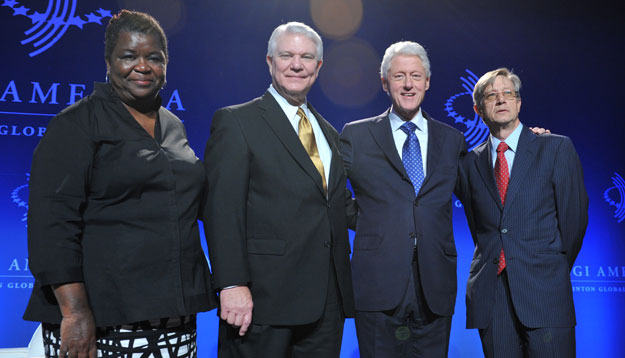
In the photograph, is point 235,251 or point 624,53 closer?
point 235,251

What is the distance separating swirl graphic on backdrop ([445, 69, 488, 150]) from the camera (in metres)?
4.00

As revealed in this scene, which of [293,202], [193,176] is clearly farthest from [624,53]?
[193,176]

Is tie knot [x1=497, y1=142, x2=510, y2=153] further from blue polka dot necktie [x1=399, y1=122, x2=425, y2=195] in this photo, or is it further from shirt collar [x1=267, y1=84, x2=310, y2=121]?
shirt collar [x1=267, y1=84, x2=310, y2=121]

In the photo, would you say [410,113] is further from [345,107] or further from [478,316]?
[345,107]

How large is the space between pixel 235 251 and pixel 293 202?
0.89ft

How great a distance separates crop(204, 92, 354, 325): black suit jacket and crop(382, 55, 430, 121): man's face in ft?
2.19

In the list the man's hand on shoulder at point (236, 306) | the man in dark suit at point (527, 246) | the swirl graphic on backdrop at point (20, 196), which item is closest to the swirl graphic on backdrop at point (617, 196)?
the man in dark suit at point (527, 246)

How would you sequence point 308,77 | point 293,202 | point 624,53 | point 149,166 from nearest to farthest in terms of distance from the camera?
point 149,166 → point 293,202 → point 308,77 → point 624,53

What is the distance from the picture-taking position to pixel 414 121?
229 centimetres

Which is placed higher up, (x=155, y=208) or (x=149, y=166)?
(x=149, y=166)

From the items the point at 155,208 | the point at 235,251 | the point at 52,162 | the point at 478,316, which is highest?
the point at 52,162

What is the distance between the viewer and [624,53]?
168 inches

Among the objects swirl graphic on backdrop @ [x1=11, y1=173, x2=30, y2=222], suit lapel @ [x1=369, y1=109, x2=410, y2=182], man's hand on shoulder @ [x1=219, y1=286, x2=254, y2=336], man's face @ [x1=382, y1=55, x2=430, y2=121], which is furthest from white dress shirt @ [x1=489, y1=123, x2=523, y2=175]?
swirl graphic on backdrop @ [x1=11, y1=173, x2=30, y2=222]

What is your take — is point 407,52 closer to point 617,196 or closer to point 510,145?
point 510,145
